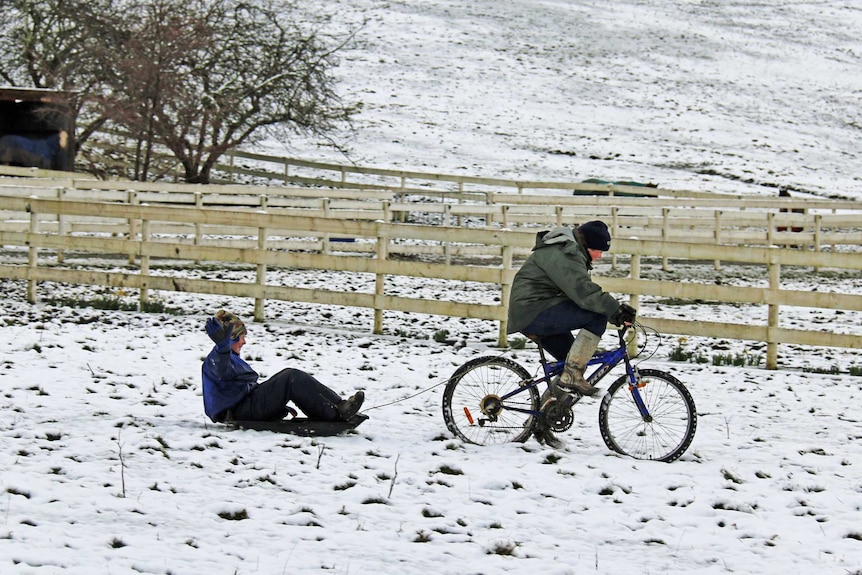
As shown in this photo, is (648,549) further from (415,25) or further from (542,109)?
(415,25)

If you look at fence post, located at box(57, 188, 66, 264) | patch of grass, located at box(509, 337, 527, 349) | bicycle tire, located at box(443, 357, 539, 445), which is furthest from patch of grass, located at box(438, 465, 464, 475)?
fence post, located at box(57, 188, 66, 264)

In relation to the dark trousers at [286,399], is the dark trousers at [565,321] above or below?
above

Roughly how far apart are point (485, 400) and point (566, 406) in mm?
521

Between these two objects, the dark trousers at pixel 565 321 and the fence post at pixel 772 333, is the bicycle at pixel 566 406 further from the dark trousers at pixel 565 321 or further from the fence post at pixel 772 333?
the fence post at pixel 772 333

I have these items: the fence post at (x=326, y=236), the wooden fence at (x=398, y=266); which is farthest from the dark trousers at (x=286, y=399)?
the fence post at (x=326, y=236)

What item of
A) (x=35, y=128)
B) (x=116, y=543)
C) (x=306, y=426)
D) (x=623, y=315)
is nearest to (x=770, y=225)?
(x=623, y=315)

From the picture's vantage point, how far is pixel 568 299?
7516mm

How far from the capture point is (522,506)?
627cm

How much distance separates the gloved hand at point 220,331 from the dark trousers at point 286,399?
0.40 meters

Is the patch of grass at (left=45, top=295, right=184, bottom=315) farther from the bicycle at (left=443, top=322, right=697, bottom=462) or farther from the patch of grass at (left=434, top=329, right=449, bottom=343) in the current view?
the bicycle at (left=443, top=322, right=697, bottom=462)

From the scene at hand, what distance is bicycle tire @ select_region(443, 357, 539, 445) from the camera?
7.66 meters

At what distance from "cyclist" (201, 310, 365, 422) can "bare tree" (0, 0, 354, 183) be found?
739 inches

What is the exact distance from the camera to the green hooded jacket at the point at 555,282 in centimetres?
729

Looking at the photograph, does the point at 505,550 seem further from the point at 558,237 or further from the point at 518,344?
the point at 518,344
